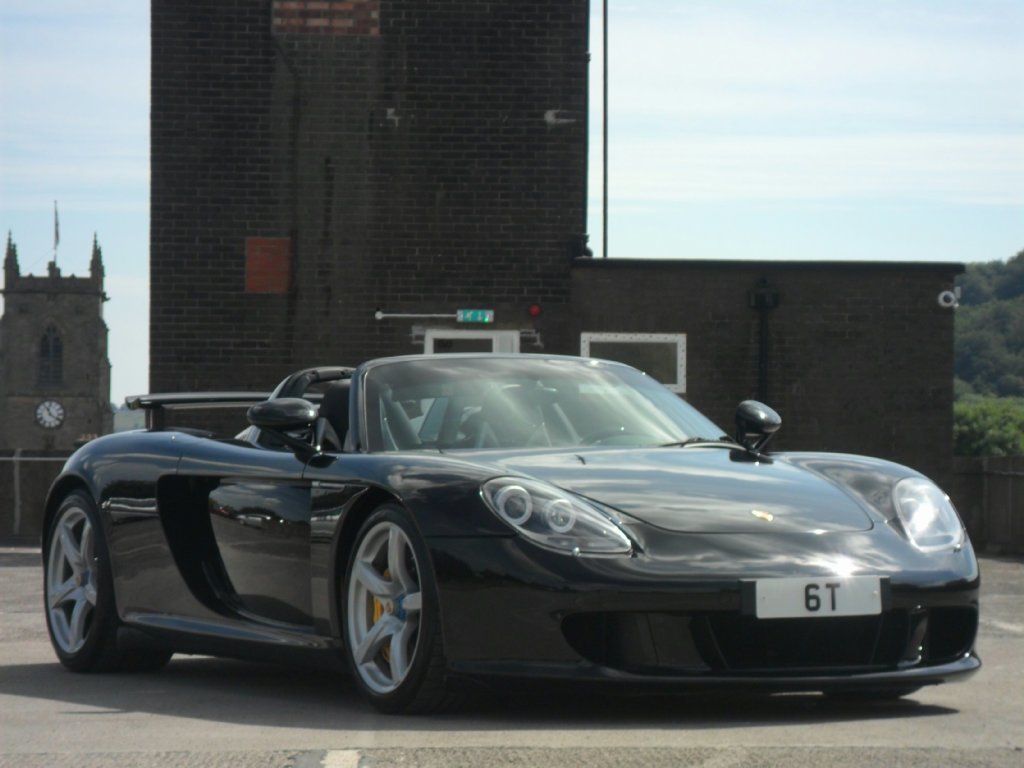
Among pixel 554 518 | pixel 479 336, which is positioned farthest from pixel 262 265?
pixel 554 518

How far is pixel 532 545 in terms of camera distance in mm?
5230

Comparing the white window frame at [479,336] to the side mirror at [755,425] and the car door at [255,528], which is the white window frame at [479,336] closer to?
the car door at [255,528]

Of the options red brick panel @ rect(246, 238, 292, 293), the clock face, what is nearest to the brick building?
red brick panel @ rect(246, 238, 292, 293)

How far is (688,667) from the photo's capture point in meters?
5.24

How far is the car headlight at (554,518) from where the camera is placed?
525cm

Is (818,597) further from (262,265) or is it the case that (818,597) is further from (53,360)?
(53,360)

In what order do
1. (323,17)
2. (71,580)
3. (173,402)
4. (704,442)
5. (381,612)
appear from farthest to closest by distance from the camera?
(323,17) < (173,402) < (71,580) < (704,442) < (381,612)

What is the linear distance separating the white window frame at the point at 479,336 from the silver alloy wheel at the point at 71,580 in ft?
43.1

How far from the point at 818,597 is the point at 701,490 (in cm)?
57

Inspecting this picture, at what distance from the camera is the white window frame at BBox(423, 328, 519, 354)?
68.6 feet

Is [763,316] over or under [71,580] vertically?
over

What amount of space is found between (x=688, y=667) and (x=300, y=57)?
16.4 m

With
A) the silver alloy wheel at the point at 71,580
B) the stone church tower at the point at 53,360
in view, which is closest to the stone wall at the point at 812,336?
the silver alloy wheel at the point at 71,580

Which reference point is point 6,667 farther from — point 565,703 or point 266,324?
point 266,324
